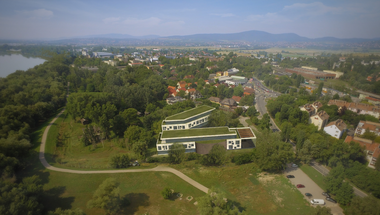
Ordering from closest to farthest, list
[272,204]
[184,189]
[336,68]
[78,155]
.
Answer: [272,204] < [184,189] < [78,155] < [336,68]

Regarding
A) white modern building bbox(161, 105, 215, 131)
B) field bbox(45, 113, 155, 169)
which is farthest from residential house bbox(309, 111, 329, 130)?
field bbox(45, 113, 155, 169)

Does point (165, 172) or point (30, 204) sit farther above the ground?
point (30, 204)

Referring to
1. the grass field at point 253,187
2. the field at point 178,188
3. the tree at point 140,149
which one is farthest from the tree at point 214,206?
the tree at point 140,149

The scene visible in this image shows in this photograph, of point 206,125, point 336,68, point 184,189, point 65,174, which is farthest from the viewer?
point 336,68

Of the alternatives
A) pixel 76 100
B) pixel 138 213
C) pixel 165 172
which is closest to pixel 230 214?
pixel 138 213

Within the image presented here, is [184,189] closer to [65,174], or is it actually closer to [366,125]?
[65,174]

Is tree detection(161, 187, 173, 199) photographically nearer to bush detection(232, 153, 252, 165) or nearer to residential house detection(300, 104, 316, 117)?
bush detection(232, 153, 252, 165)

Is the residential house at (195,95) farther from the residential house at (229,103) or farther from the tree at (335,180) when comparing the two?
the tree at (335,180)
